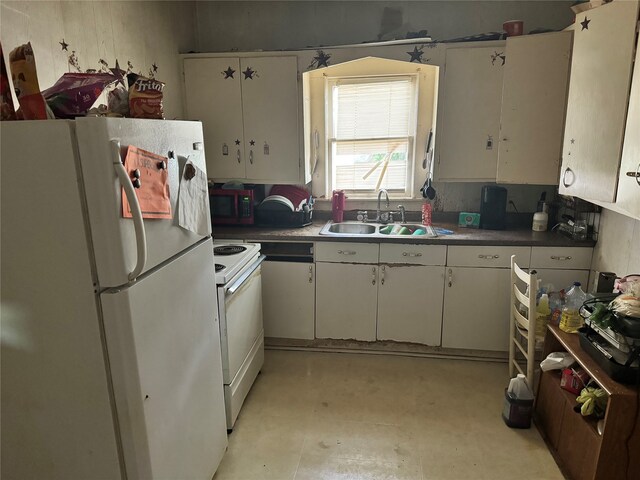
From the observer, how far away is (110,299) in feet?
3.83

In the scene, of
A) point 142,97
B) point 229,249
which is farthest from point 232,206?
point 142,97

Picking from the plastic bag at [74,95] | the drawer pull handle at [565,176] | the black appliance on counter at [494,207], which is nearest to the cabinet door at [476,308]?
the black appliance on counter at [494,207]

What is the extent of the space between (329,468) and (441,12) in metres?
3.05

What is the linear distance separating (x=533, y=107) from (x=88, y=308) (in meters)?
2.70

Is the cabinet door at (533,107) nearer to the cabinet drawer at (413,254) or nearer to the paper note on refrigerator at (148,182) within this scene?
the cabinet drawer at (413,254)

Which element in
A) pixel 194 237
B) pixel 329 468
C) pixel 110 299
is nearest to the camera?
pixel 110 299

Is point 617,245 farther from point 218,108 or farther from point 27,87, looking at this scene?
point 27,87

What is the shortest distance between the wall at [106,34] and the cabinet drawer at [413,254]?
179 cm

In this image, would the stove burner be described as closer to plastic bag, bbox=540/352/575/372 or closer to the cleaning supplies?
plastic bag, bbox=540/352/575/372

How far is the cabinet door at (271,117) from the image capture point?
2.93 meters

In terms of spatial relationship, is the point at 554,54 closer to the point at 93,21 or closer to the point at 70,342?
the point at 93,21

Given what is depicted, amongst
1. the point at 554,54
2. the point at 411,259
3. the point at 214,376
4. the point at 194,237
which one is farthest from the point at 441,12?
the point at 214,376

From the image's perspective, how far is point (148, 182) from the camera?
1250 mm

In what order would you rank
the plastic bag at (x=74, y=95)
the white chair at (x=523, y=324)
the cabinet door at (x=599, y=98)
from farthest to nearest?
the white chair at (x=523, y=324), the cabinet door at (x=599, y=98), the plastic bag at (x=74, y=95)
